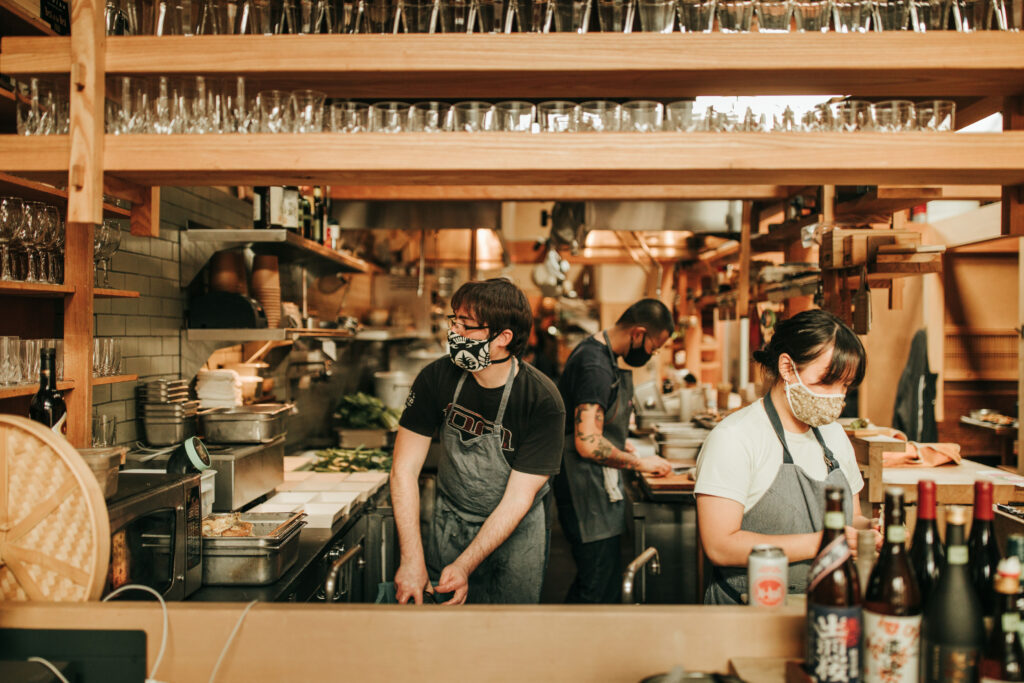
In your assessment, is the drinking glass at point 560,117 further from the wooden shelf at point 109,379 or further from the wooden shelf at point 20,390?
the wooden shelf at point 109,379

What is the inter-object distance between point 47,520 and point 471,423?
132 cm

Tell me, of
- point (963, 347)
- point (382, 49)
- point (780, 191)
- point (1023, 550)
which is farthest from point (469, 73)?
point (963, 347)

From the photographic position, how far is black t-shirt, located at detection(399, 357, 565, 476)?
7.75 feet

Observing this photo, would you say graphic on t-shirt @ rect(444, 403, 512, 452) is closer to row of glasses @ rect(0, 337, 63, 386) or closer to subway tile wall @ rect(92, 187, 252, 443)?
row of glasses @ rect(0, 337, 63, 386)

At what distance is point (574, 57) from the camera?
67.3 inches

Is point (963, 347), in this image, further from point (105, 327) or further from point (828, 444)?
point (105, 327)

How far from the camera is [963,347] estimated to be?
591 cm

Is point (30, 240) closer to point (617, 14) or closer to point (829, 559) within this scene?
point (617, 14)

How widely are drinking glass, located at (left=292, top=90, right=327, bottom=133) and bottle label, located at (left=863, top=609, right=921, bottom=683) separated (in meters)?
1.70

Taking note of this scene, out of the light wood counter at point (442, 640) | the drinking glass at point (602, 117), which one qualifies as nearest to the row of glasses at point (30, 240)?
the light wood counter at point (442, 640)

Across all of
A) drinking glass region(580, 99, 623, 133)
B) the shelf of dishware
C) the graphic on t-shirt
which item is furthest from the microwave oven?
drinking glass region(580, 99, 623, 133)

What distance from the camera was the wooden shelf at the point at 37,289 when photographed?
2068mm

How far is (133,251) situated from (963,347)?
629cm

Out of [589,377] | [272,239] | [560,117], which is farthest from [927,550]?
[272,239]
